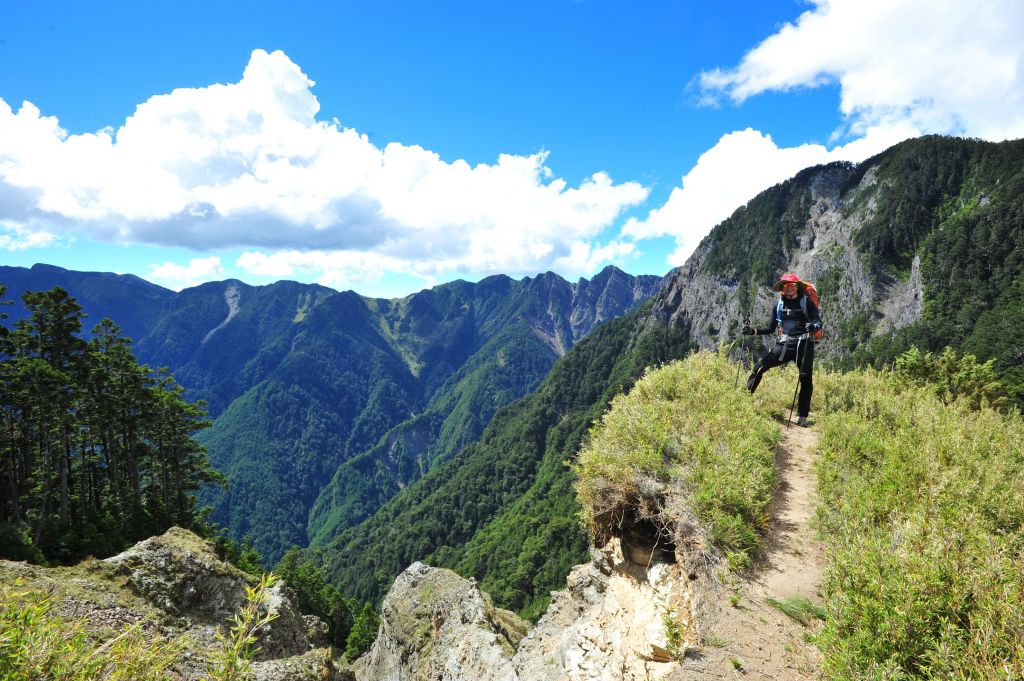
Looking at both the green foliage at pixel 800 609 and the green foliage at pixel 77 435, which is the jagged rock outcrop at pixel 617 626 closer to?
the green foliage at pixel 800 609

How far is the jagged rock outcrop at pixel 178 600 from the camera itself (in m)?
9.10

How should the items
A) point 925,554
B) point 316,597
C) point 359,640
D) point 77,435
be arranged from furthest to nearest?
point 316,597 < point 359,640 < point 77,435 < point 925,554

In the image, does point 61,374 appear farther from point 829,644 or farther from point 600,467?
point 829,644

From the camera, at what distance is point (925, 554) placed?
4.40 m

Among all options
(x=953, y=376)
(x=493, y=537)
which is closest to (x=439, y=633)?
(x=953, y=376)

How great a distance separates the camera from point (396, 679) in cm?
1859

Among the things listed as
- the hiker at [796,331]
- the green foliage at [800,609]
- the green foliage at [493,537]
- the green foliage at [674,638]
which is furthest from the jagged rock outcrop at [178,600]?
the green foliage at [493,537]

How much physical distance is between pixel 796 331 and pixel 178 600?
59.0ft

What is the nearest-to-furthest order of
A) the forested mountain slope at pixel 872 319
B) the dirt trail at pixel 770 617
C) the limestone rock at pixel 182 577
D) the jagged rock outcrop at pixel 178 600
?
the dirt trail at pixel 770 617 → the jagged rock outcrop at pixel 178 600 → the limestone rock at pixel 182 577 → the forested mountain slope at pixel 872 319

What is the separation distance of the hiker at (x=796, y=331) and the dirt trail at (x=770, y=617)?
176 inches

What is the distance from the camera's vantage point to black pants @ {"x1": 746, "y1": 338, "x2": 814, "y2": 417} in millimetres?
10875

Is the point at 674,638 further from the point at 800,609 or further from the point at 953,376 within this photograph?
the point at 953,376

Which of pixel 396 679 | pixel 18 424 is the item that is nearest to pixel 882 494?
pixel 396 679

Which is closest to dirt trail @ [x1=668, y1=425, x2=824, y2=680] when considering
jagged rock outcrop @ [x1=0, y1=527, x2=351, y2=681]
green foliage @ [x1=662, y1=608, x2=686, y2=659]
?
green foliage @ [x1=662, y1=608, x2=686, y2=659]
